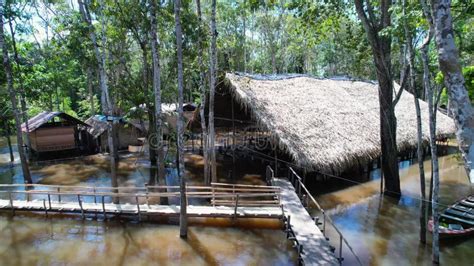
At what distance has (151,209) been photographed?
9805mm

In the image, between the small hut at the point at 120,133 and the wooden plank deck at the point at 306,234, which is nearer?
the wooden plank deck at the point at 306,234

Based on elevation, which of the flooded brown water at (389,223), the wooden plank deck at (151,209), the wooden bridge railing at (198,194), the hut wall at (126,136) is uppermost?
the hut wall at (126,136)

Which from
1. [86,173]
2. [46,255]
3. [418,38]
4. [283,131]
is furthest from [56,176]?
[418,38]

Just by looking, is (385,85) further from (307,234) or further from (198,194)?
(198,194)

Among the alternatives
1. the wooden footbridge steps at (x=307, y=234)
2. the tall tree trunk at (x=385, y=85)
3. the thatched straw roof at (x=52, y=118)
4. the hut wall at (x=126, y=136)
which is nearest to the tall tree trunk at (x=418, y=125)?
the tall tree trunk at (x=385, y=85)

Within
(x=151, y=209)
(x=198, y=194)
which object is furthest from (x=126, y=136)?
(x=198, y=194)

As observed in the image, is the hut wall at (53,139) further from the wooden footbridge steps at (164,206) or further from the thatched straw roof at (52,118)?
the wooden footbridge steps at (164,206)

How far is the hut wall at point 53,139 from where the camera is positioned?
61.5ft

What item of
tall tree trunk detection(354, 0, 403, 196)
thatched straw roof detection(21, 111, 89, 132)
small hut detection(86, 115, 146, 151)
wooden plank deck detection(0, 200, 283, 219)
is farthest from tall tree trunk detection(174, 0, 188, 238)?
thatched straw roof detection(21, 111, 89, 132)

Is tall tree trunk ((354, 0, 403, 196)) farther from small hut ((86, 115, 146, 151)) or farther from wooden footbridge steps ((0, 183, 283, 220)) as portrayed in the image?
small hut ((86, 115, 146, 151))

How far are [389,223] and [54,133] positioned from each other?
60.6 ft

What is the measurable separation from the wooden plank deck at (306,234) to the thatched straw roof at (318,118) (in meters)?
1.38

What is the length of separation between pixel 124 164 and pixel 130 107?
393cm

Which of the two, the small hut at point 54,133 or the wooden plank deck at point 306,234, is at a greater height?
the small hut at point 54,133
